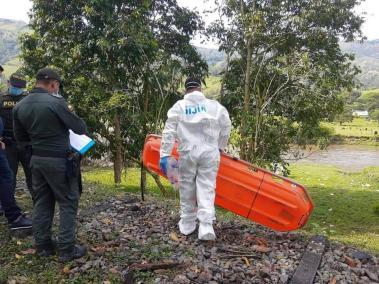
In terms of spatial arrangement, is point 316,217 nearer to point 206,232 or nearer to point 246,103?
point 246,103

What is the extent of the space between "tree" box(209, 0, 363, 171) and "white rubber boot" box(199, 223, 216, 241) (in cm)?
904

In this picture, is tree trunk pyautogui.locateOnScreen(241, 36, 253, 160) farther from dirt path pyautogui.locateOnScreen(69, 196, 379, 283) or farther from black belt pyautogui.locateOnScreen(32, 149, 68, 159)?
black belt pyautogui.locateOnScreen(32, 149, 68, 159)

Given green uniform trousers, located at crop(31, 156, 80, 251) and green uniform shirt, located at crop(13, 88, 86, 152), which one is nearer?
green uniform shirt, located at crop(13, 88, 86, 152)

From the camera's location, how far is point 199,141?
19.9ft

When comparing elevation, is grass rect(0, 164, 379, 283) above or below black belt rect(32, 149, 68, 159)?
below

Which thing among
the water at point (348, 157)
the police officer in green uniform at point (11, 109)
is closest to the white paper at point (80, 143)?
the police officer in green uniform at point (11, 109)

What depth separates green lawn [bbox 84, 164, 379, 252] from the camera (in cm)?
1111

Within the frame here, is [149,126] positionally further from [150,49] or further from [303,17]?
[303,17]

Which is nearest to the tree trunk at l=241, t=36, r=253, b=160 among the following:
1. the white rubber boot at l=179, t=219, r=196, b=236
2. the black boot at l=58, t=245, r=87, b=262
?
the white rubber boot at l=179, t=219, r=196, b=236

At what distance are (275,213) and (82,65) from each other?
427 inches

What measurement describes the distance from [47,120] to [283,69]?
35.8 feet

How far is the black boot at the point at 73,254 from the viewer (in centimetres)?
536

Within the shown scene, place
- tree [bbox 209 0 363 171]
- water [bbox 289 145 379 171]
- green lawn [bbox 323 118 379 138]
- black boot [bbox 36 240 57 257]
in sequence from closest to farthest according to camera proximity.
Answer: black boot [bbox 36 240 57 257], tree [bbox 209 0 363 171], water [bbox 289 145 379 171], green lawn [bbox 323 118 379 138]

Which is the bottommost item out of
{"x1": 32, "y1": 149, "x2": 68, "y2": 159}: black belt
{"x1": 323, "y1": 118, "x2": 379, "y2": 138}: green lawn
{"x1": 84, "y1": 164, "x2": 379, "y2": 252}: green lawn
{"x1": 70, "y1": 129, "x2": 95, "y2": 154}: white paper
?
{"x1": 323, "y1": 118, "x2": 379, "y2": 138}: green lawn
